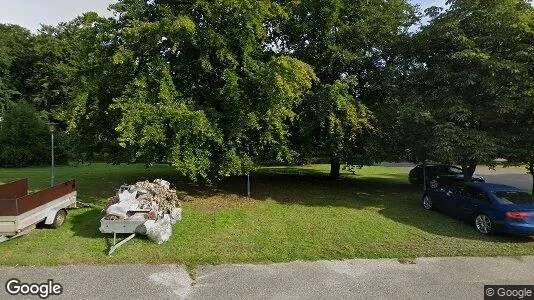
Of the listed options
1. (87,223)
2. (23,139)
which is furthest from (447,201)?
(23,139)

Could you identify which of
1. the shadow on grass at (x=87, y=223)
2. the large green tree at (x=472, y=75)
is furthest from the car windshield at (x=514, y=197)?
the shadow on grass at (x=87, y=223)

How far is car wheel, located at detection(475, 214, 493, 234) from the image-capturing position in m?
8.77

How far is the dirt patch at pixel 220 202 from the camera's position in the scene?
11673 mm

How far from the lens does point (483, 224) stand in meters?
9.03

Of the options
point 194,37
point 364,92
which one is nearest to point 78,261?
point 194,37

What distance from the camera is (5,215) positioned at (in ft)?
23.9

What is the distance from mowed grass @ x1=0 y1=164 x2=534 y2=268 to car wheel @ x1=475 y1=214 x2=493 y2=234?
0.19 metres

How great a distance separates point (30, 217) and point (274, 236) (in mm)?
5498

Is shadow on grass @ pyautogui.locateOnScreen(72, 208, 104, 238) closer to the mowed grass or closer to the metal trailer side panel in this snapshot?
the mowed grass

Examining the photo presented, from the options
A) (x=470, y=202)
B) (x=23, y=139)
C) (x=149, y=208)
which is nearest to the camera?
(x=149, y=208)

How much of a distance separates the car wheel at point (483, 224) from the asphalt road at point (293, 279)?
1.64m

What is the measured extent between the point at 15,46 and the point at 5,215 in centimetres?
4448

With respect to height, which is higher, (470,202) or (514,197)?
(514,197)

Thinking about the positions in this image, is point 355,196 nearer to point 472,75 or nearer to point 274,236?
point 472,75
